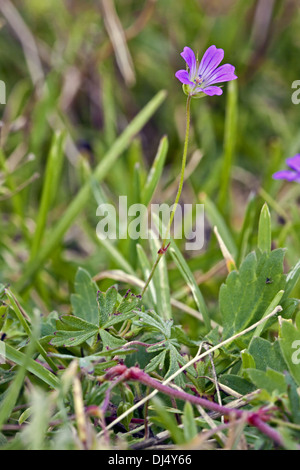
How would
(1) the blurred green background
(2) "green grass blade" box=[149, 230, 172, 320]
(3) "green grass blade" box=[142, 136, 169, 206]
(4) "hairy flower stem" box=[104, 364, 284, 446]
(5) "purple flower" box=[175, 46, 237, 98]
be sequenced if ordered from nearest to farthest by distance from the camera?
(4) "hairy flower stem" box=[104, 364, 284, 446] < (5) "purple flower" box=[175, 46, 237, 98] < (2) "green grass blade" box=[149, 230, 172, 320] < (3) "green grass blade" box=[142, 136, 169, 206] < (1) the blurred green background

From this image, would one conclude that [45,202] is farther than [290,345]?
Yes

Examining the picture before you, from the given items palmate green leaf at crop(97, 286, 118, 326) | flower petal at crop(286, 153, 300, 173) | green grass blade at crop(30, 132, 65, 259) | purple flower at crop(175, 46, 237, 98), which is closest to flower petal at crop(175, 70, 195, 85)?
purple flower at crop(175, 46, 237, 98)

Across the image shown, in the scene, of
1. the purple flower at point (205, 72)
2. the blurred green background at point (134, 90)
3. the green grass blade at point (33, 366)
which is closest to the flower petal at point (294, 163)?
the purple flower at point (205, 72)

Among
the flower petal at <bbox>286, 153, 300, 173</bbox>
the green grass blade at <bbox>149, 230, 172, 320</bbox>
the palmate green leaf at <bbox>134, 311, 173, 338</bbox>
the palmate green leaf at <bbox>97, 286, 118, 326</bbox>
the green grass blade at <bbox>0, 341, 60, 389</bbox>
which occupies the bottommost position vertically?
the green grass blade at <bbox>0, 341, 60, 389</bbox>

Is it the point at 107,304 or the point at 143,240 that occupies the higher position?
the point at 143,240

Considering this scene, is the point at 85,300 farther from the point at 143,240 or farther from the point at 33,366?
the point at 143,240

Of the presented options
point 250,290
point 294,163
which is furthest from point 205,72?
point 250,290

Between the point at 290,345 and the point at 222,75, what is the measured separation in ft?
1.51

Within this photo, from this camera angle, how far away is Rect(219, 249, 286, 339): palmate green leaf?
1.02 meters

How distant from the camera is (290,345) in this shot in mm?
876

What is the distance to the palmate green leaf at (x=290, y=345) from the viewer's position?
34.2 inches

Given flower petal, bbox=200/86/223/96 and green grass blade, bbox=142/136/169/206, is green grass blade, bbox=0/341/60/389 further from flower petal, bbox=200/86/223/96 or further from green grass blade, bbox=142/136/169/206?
green grass blade, bbox=142/136/169/206
